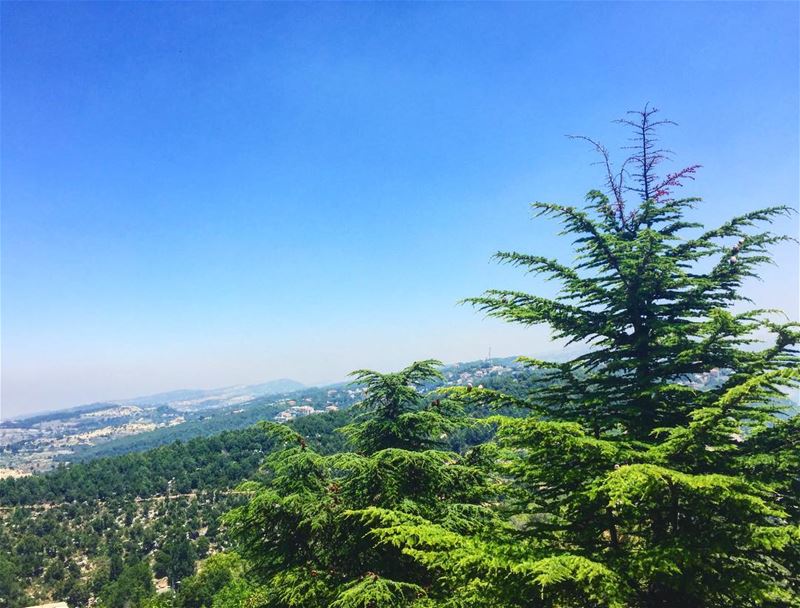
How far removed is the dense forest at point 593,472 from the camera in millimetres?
4578

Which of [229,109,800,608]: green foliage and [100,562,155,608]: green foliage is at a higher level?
[229,109,800,608]: green foliage

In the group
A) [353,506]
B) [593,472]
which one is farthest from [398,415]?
[593,472]

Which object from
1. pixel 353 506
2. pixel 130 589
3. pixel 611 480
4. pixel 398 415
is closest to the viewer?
pixel 611 480

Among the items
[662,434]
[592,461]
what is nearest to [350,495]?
[592,461]

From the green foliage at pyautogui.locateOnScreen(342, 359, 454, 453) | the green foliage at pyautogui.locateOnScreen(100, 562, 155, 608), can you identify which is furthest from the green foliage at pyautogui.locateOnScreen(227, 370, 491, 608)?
the green foliage at pyautogui.locateOnScreen(100, 562, 155, 608)

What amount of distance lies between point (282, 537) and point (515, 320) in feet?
23.2

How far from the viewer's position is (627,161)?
704cm

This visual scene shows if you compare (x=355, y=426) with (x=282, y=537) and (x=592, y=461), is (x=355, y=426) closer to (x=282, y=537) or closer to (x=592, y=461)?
(x=282, y=537)

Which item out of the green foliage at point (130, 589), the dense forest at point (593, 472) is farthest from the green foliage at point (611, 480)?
the green foliage at point (130, 589)

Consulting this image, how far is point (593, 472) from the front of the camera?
5.09 meters

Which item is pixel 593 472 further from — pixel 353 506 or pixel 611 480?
pixel 353 506

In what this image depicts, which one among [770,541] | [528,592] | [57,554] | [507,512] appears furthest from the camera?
[57,554]

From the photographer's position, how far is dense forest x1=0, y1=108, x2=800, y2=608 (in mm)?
4578

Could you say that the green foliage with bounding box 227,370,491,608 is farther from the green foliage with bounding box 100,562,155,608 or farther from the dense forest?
the green foliage with bounding box 100,562,155,608
